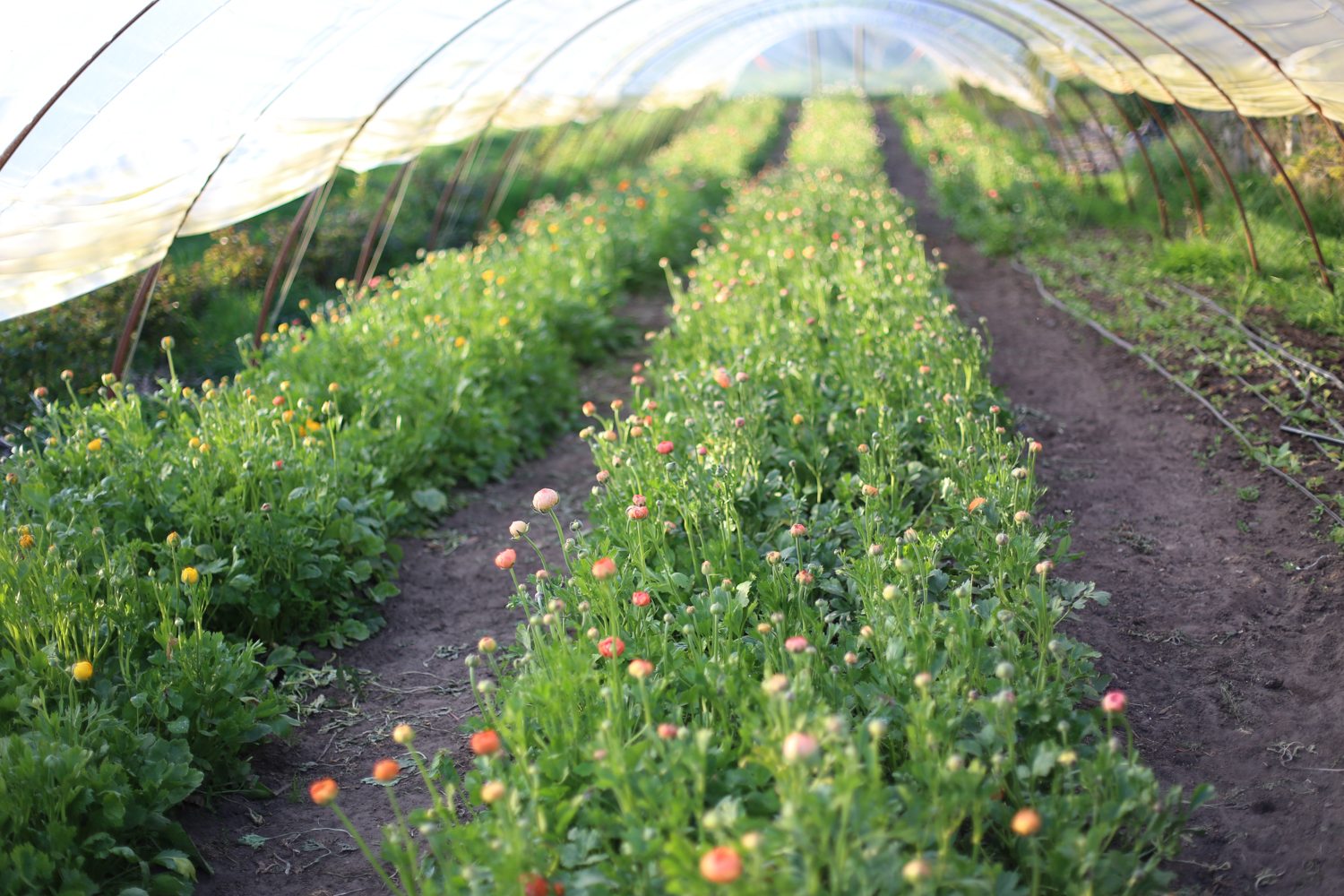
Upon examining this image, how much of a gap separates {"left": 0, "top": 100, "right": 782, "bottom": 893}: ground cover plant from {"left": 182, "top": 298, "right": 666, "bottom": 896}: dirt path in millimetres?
108

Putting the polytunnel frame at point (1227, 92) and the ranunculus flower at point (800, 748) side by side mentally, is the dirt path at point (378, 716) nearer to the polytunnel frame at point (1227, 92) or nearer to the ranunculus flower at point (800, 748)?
the ranunculus flower at point (800, 748)

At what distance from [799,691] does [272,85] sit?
146 inches

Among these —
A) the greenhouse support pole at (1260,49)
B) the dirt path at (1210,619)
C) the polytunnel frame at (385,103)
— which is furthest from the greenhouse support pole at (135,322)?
the greenhouse support pole at (1260,49)

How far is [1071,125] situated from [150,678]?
463 inches

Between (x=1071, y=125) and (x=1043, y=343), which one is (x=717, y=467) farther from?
(x=1071, y=125)

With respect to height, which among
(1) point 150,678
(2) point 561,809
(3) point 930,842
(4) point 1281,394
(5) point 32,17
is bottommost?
(4) point 1281,394

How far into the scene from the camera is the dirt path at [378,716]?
252 cm

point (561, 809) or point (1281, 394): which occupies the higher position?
point (561, 809)

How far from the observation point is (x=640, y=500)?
2861 millimetres

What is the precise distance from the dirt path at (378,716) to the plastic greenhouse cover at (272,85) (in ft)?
5.95

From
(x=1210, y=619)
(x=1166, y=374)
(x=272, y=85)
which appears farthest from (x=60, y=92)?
(x=1166, y=374)

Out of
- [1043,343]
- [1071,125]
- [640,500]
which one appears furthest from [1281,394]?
[1071,125]

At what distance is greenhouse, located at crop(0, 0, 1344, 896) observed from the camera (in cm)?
195

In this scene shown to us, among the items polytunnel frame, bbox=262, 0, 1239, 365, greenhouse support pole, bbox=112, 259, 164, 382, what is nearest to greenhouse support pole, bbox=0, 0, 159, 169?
greenhouse support pole, bbox=112, 259, 164, 382
